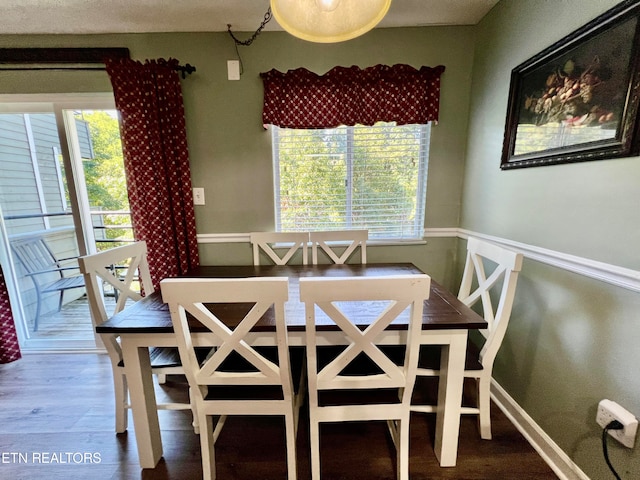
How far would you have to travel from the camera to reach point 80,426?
1507mm

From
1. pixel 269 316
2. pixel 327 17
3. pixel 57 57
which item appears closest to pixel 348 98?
pixel 327 17

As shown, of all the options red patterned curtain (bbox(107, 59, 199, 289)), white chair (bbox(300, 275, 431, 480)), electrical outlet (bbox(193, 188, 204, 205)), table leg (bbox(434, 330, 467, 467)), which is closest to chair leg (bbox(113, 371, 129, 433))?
red patterned curtain (bbox(107, 59, 199, 289))

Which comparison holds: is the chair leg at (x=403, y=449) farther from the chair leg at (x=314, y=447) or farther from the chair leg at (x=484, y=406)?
the chair leg at (x=484, y=406)

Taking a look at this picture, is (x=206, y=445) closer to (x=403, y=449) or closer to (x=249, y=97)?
(x=403, y=449)

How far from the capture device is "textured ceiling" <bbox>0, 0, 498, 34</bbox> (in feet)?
5.21

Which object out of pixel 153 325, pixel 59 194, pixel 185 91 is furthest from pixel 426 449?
pixel 59 194

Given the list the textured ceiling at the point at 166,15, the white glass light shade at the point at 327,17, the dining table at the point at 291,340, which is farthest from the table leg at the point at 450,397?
the textured ceiling at the point at 166,15

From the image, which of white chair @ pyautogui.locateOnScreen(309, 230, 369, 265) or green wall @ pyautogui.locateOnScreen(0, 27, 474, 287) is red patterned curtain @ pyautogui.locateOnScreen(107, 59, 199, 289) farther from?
white chair @ pyautogui.locateOnScreen(309, 230, 369, 265)

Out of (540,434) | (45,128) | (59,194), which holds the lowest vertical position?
(540,434)

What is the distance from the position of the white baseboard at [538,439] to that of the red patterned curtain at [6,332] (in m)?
3.59

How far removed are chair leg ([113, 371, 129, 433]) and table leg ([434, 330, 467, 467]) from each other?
162cm

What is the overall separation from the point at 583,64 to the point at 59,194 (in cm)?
341

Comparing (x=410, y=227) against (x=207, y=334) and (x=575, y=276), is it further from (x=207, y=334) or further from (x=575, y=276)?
(x=207, y=334)

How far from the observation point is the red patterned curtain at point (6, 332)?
2027mm
